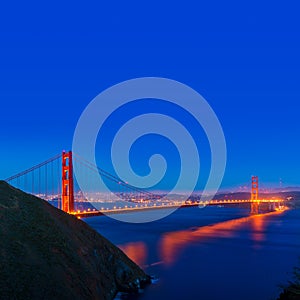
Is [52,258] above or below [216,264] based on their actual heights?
above

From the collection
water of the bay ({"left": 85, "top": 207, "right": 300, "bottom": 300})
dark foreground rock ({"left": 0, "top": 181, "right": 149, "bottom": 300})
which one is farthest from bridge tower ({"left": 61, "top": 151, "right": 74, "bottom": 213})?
dark foreground rock ({"left": 0, "top": 181, "right": 149, "bottom": 300})

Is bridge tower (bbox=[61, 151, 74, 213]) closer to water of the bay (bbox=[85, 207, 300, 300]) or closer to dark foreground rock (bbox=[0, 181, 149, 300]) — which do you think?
water of the bay (bbox=[85, 207, 300, 300])

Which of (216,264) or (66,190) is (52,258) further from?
(66,190)

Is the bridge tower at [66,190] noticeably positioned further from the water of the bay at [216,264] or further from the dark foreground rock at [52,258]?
the dark foreground rock at [52,258]

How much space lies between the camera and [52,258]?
61.3 feet

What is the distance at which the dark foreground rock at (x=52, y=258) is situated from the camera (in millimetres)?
16422

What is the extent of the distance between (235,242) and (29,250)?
3777cm

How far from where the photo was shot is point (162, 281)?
2588 cm

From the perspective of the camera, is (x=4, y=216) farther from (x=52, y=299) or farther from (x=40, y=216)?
(x=52, y=299)

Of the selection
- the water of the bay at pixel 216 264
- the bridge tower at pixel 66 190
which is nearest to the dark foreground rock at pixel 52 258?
the water of the bay at pixel 216 264

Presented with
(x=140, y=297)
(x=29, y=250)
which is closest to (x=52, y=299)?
(x=29, y=250)

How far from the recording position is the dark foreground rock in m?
16.4

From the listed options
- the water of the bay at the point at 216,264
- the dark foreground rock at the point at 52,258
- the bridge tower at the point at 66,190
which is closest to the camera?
the dark foreground rock at the point at 52,258

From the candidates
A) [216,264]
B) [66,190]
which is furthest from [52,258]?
[66,190]
